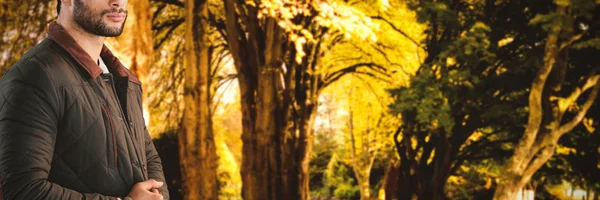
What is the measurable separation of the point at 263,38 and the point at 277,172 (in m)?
3.17

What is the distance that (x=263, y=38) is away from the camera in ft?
42.6

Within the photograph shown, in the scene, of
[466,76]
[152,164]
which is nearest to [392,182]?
[466,76]

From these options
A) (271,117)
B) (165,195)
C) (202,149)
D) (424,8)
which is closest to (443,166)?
(424,8)

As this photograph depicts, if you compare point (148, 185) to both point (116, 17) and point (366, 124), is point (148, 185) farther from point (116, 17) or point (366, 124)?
point (366, 124)

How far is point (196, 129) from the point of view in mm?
7938

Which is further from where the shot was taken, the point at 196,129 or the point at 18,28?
the point at 18,28

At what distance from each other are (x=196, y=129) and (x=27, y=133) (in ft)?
20.6

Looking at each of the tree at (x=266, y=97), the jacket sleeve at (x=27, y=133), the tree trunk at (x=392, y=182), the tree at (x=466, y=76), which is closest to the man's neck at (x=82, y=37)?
the jacket sleeve at (x=27, y=133)

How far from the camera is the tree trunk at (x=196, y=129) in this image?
793 cm

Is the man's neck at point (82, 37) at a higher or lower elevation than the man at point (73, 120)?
higher

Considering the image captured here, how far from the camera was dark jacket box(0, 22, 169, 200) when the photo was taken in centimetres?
168

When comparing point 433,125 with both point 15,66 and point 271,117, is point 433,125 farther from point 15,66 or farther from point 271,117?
point 15,66

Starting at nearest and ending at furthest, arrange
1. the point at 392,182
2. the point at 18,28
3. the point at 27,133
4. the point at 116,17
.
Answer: the point at 27,133 → the point at 116,17 → the point at 18,28 → the point at 392,182

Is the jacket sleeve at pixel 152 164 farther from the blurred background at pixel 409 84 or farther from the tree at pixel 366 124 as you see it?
the tree at pixel 366 124
